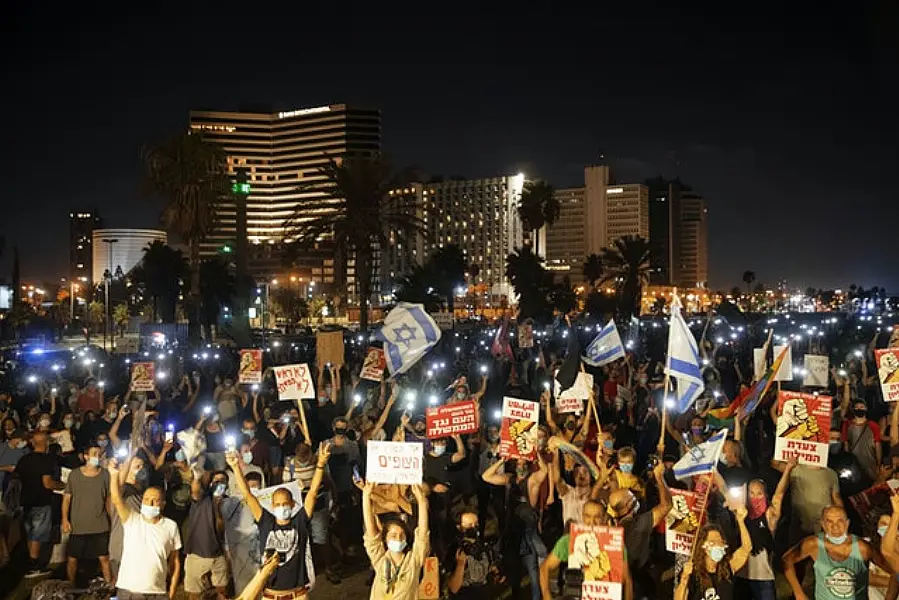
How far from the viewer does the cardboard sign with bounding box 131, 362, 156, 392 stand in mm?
14695

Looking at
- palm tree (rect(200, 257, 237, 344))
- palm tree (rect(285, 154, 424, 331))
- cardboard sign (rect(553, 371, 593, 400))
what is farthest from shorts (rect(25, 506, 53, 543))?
palm tree (rect(200, 257, 237, 344))

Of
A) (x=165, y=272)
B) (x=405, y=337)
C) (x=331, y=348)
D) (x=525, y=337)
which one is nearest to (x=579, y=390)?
(x=405, y=337)

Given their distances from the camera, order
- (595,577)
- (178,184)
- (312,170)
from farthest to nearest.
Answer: (312,170) → (178,184) → (595,577)

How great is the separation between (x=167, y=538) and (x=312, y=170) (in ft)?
643

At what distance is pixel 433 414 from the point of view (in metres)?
9.32

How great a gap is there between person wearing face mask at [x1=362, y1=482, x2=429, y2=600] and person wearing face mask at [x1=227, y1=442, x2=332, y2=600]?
0.12 meters

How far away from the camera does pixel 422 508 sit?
20.7 ft

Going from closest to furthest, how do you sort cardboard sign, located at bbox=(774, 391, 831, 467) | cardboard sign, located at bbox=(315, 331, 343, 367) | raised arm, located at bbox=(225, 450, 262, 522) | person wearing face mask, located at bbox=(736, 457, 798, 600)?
raised arm, located at bbox=(225, 450, 262, 522) → person wearing face mask, located at bbox=(736, 457, 798, 600) → cardboard sign, located at bbox=(774, 391, 831, 467) → cardboard sign, located at bbox=(315, 331, 343, 367)

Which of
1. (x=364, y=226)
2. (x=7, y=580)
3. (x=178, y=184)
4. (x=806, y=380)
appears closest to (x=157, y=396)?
(x=7, y=580)

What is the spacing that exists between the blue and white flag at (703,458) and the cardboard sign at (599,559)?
1181 mm

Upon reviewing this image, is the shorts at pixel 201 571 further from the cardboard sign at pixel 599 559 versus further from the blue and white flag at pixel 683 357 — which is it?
Result: the blue and white flag at pixel 683 357

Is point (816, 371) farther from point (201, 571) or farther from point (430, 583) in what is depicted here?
point (201, 571)

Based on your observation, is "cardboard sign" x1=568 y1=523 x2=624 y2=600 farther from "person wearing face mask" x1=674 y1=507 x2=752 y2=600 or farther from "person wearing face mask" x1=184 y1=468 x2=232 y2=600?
"person wearing face mask" x1=184 y1=468 x2=232 y2=600

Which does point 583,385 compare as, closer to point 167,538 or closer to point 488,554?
point 488,554
